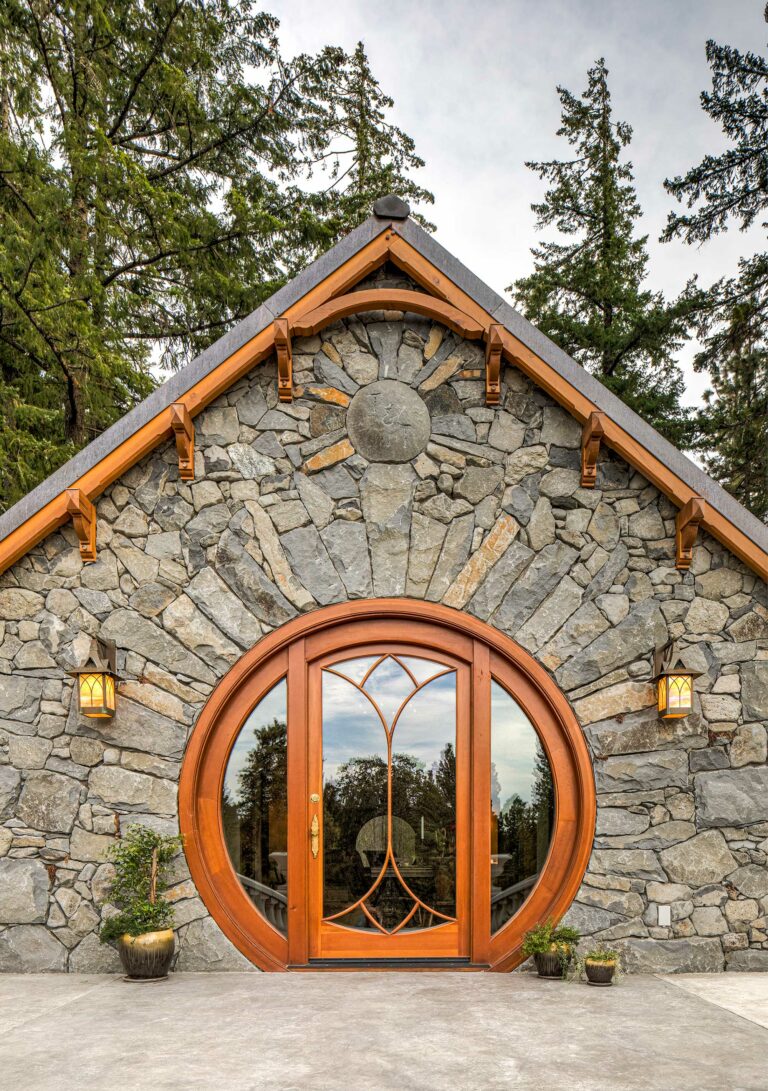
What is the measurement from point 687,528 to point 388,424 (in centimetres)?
217

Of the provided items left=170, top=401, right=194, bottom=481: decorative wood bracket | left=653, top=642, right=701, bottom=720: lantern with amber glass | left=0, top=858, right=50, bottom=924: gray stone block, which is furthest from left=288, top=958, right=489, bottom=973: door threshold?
left=170, top=401, right=194, bottom=481: decorative wood bracket

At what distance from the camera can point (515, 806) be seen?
221 inches

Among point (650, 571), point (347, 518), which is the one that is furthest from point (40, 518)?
point (650, 571)

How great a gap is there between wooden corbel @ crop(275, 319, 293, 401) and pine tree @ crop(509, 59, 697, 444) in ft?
30.1

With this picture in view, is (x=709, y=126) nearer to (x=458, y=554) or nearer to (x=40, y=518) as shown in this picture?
(x=458, y=554)

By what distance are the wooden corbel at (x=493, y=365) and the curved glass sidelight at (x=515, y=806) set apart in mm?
2051

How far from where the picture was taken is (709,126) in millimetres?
11797

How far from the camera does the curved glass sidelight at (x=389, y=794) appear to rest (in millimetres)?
5492

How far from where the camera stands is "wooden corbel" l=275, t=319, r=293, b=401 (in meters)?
5.57

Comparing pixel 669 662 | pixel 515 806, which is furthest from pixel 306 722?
pixel 669 662

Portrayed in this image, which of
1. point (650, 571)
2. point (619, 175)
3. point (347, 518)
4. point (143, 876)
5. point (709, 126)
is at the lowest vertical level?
point (143, 876)

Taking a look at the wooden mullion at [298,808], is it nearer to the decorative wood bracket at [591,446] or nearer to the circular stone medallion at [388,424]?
the circular stone medallion at [388,424]

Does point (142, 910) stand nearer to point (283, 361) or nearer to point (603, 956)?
point (603, 956)

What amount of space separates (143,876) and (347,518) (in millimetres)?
2646
